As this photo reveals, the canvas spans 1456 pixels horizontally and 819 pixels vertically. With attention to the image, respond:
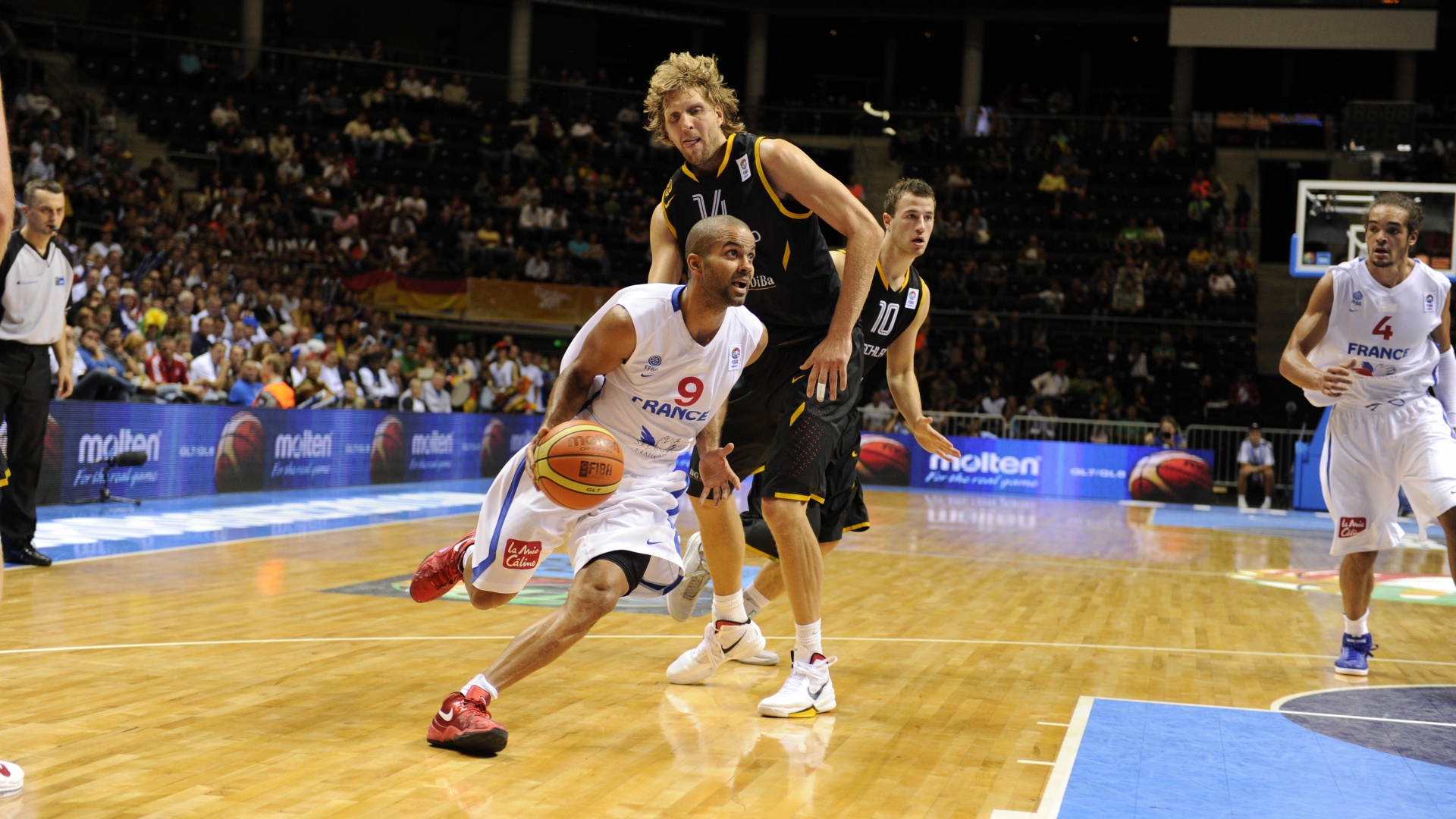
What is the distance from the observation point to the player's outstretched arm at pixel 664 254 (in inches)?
186

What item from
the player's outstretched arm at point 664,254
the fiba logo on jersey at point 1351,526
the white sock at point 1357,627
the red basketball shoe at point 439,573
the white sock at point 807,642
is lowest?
the white sock at point 1357,627

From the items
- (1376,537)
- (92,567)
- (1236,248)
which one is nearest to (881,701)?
(1376,537)

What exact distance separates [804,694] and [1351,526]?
2.85 metres

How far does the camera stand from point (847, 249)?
4469 mm

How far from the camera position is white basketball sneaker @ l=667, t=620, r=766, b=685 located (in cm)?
490

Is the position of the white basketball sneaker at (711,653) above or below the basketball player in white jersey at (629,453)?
below

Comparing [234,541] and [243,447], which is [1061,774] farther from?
[243,447]

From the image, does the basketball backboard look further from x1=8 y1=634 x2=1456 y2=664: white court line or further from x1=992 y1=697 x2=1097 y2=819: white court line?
x1=992 y1=697 x2=1097 y2=819: white court line

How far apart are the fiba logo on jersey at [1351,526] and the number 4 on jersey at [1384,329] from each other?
82 centimetres

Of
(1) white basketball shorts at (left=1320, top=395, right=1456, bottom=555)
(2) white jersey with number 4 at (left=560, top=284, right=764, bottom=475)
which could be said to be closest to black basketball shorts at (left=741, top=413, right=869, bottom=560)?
(2) white jersey with number 4 at (left=560, top=284, right=764, bottom=475)

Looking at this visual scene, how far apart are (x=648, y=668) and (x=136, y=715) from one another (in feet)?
A: 6.46

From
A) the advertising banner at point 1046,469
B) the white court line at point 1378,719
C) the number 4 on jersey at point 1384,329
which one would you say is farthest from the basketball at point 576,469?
the advertising banner at point 1046,469

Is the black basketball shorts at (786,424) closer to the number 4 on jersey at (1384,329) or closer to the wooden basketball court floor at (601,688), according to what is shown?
the wooden basketball court floor at (601,688)

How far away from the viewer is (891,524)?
1347cm
